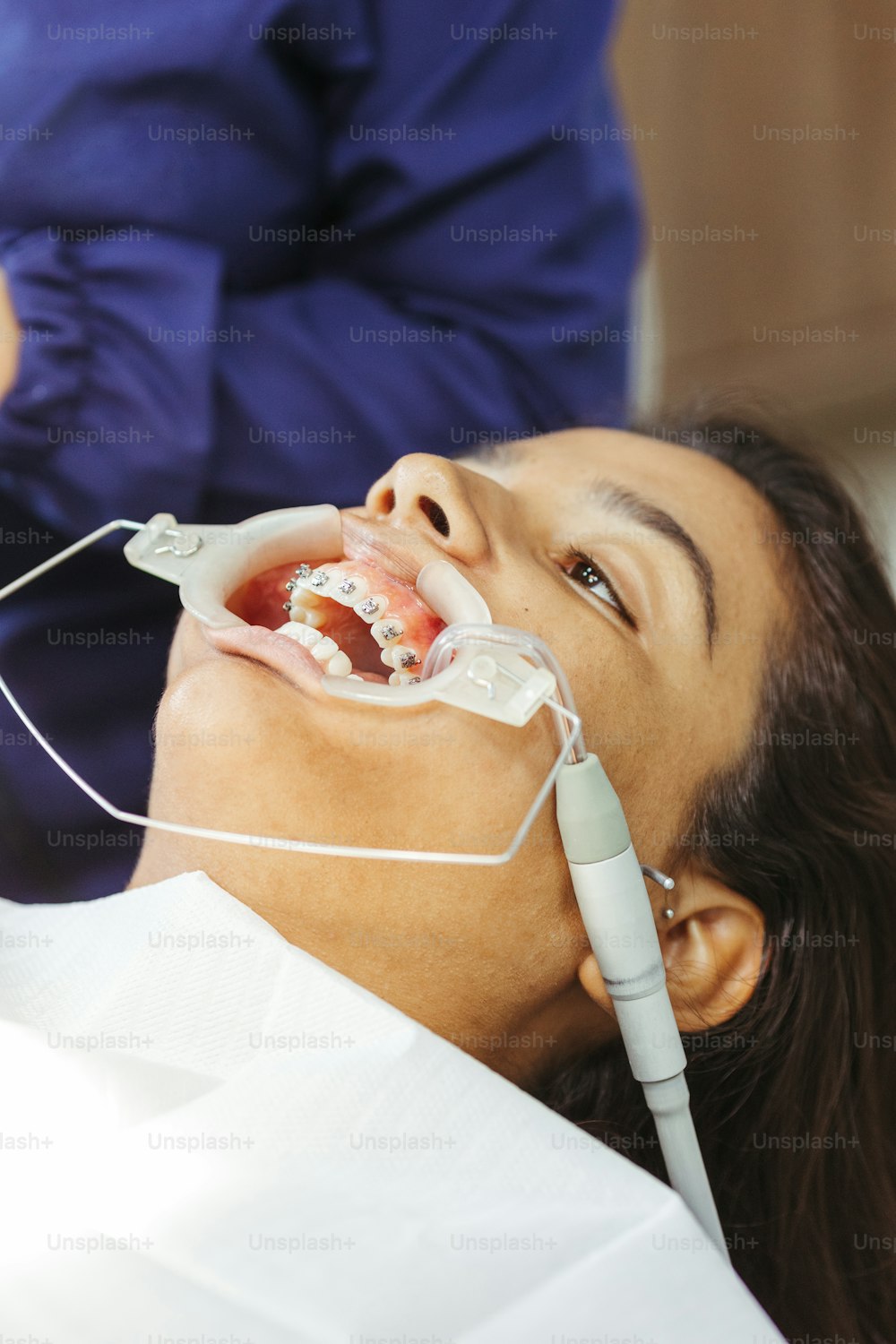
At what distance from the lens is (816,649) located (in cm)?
114

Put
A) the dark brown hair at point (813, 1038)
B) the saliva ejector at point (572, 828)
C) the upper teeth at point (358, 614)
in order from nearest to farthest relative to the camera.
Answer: the saliva ejector at point (572, 828) < the upper teeth at point (358, 614) < the dark brown hair at point (813, 1038)

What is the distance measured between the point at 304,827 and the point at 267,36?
116cm

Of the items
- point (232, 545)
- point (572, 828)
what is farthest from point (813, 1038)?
point (232, 545)

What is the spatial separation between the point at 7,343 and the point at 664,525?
0.94 m

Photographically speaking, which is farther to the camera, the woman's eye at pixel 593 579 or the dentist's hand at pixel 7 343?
the dentist's hand at pixel 7 343

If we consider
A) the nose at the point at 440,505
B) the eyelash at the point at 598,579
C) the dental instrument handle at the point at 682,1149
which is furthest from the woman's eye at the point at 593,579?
the dental instrument handle at the point at 682,1149

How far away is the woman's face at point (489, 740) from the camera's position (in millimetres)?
893

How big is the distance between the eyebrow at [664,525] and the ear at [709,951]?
0.77 feet

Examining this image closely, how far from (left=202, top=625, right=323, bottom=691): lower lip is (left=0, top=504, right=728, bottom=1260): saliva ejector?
14 millimetres

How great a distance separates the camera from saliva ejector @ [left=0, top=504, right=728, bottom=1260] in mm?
867

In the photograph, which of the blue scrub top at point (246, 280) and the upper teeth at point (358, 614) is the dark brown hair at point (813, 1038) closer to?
the upper teeth at point (358, 614)

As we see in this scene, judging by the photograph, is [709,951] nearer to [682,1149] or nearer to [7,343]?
[682,1149]

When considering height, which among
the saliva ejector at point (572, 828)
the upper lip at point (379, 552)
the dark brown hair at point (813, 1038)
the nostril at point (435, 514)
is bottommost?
the dark brown hair at point (813, 1038)

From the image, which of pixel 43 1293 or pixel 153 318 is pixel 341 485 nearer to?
pixel 153 318
